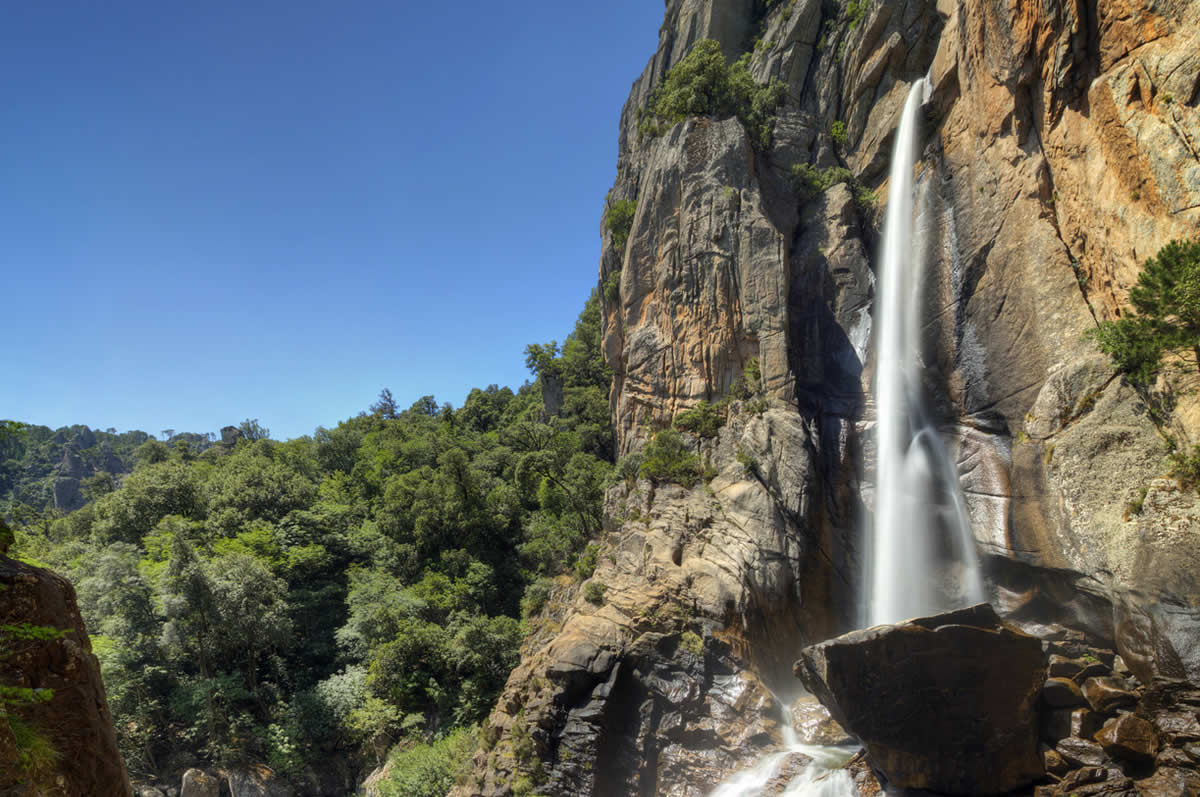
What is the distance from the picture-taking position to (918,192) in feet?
81.8

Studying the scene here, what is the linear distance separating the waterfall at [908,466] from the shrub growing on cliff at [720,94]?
7014 mm

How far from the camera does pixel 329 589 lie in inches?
1215

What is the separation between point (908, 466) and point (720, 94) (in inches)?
844

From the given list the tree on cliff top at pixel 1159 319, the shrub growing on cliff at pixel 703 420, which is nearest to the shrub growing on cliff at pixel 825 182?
the shrub growing on cliff at pixel 703 420

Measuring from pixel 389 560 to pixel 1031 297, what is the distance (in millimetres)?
33543

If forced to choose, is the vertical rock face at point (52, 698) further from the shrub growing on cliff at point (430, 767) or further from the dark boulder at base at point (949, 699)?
the shrub growing on cliff at point (430, 767)

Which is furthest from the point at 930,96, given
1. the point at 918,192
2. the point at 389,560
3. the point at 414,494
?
the point at 389,560

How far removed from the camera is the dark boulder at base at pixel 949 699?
13898 mm

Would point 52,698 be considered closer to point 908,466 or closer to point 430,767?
point 430,767

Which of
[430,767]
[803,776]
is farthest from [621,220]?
[430,767]

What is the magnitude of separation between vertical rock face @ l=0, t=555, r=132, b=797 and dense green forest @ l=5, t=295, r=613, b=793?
34.2ft

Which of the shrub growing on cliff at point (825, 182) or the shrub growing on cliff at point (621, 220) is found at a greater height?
the shrub growing on cliff at point (621, 220)

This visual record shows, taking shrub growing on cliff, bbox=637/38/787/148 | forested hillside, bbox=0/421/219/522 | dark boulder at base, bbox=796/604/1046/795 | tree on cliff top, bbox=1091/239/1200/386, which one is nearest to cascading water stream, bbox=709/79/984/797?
dark boulder at base, bbox=796/604/1046/795

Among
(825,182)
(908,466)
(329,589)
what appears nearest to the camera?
(908,466)
